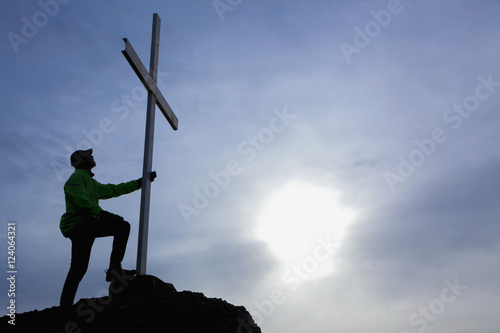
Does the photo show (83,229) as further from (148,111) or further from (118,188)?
(148,111)

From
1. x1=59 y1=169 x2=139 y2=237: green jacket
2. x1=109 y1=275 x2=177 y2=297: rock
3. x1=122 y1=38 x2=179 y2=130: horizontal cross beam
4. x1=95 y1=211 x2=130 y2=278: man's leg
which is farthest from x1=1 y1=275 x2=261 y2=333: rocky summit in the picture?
x1=122 y1=38 x2=179 y2=130: horizontal cross beam

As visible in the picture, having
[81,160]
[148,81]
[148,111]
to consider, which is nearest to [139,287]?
[81,160]

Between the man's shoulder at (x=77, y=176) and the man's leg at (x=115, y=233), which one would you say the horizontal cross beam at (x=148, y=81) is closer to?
the man's shoulder at (x=77, y=176)

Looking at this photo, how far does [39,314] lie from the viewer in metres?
6.50

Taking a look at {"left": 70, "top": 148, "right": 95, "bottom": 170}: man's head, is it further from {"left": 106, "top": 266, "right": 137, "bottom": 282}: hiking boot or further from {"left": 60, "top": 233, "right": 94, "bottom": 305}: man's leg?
{"left": 106, "top": 266, "right": 137, "bottom": 282}: hiking boot

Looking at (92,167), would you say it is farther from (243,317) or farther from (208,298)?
(243,317)

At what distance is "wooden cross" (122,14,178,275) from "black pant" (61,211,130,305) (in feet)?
1.00

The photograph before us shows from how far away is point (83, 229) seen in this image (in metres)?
6.86

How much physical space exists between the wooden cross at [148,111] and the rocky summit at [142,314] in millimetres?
593

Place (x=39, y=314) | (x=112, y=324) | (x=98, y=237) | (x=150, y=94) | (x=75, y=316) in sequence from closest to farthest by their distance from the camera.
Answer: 1. (x=112, y=324)
2. (x=75, y=316)
3. (x=39, y=314)
4. (x=98, y=237)
5. (x=150, y=94)

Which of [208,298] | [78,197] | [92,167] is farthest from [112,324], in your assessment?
[92,167]

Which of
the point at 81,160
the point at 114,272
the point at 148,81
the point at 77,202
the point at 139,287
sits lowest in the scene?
the point at 139,287

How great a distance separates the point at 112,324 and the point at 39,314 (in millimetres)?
1613

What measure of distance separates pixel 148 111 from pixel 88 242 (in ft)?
7.61
